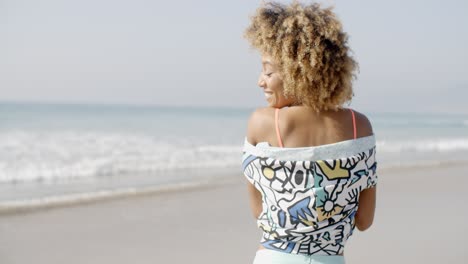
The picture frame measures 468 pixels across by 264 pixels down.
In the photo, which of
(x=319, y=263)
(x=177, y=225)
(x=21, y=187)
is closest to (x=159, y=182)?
(x=21, y=187)

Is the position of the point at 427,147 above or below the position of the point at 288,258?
below

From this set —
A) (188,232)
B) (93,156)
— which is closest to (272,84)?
(188,232)

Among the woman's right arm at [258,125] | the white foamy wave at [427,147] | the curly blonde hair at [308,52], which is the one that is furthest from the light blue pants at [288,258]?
the white foamy wave at [427,147]

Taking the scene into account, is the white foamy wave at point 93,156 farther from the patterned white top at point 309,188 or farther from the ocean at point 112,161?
the patterned white top at point 309,188

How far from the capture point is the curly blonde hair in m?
1.58

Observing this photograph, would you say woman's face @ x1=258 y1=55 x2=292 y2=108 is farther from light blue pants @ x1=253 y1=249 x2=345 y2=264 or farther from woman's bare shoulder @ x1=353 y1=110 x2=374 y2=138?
light blue pants @ x1=253 y1=249 x2=345 y2=264

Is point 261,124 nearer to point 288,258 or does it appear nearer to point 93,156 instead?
point 288,258

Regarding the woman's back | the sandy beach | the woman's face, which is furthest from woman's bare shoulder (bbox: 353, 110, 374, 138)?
the sandy beach

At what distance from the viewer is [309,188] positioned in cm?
160

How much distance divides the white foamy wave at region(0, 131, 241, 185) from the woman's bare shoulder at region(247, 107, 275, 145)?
7926 mm

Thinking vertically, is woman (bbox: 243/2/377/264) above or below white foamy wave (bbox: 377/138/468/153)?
above

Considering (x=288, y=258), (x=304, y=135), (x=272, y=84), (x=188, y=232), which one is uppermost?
(x=272, y=84)

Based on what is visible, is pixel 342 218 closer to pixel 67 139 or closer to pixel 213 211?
pixel 213 211

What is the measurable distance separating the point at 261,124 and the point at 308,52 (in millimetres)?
244
